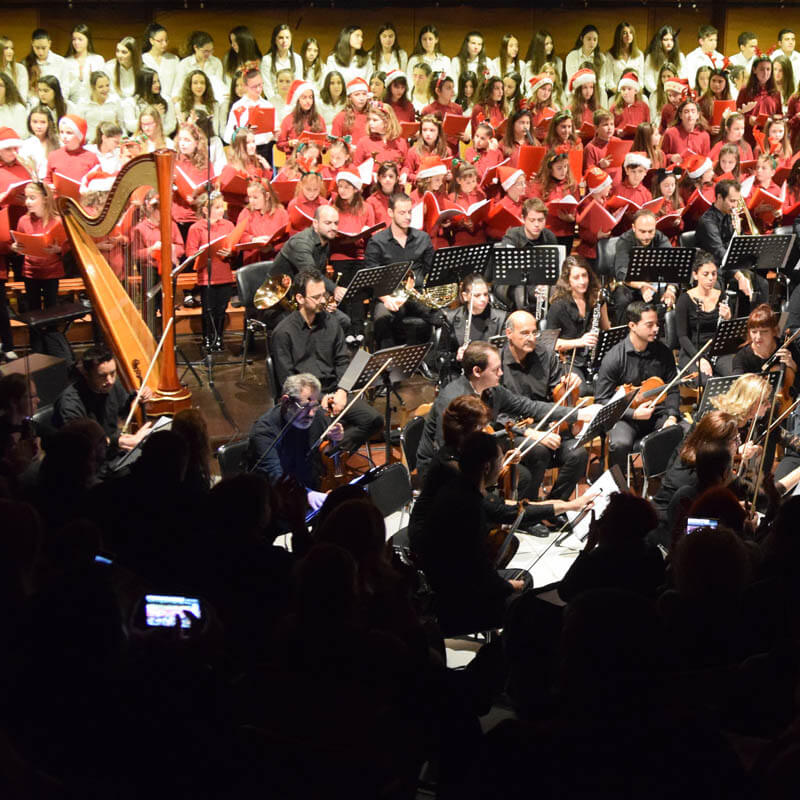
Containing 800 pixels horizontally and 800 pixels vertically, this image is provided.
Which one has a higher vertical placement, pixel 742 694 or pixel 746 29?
pixel 746 29

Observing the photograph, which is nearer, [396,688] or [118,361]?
[396,688]

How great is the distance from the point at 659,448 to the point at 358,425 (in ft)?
5.60

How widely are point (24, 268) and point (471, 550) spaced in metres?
4.64

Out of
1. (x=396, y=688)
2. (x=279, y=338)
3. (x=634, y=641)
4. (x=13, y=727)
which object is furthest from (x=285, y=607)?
(x=279, y=338)

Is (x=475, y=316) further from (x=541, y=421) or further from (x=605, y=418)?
(x=605, y=418)

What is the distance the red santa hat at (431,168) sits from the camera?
8156 mm

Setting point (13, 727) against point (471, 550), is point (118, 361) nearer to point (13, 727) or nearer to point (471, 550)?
point (471, 550)

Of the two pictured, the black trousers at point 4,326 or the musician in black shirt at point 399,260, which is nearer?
the black trousers at point 4,326

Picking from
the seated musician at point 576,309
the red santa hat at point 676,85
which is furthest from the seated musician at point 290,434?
the red santa hat at point 676,85

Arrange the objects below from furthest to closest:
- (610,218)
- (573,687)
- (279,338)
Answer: (610,218) < (279,338) < (573,687)

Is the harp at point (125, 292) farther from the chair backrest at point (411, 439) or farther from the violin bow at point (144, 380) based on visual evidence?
the chair backrest at point (411, 439)

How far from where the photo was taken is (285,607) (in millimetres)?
3012

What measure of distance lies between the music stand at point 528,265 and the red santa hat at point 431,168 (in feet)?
4.14

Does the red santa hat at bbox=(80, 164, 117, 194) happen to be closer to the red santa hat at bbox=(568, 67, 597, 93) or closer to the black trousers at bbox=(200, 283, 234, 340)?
the black trousers at bbox=(200, 283, 234, 340)
